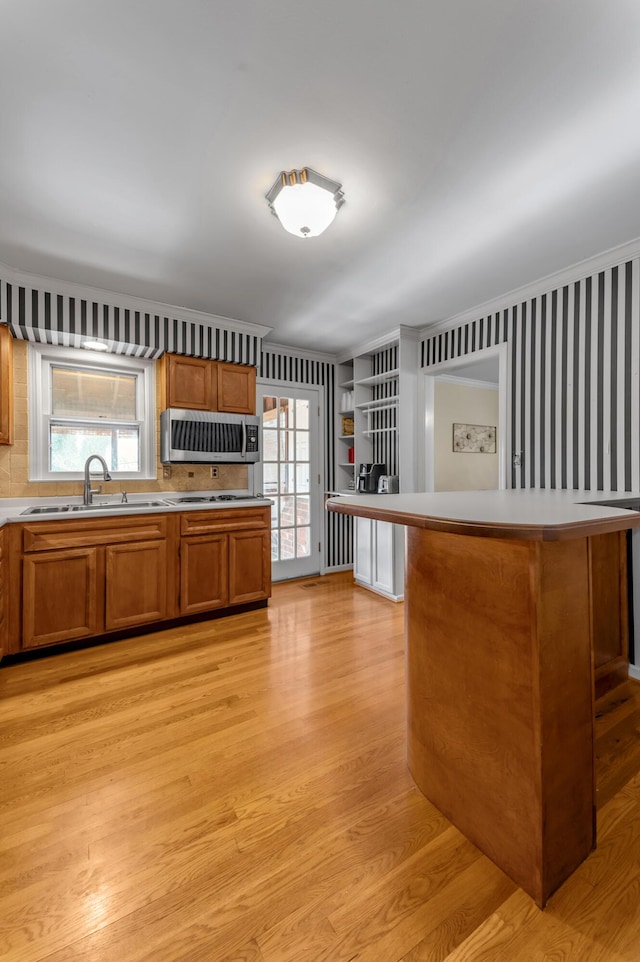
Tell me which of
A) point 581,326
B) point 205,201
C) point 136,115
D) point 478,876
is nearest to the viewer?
point 478,876

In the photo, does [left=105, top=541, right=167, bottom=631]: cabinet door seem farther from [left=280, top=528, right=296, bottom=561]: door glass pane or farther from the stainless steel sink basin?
[left=280, top=528, right=296, bottom=561]: door glass pane

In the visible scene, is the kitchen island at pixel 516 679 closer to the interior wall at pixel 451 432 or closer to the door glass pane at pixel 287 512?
the door glass pane at pixel 287 512

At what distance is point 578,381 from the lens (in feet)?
8.57

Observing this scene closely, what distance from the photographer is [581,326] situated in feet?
8.48

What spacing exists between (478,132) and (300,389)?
300 centimetres

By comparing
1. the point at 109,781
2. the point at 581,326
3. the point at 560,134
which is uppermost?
the point at 560,134

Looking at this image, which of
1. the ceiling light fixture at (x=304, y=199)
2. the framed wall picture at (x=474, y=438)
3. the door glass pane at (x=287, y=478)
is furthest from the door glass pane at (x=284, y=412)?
the framed wall picture at (x=474, y=438)

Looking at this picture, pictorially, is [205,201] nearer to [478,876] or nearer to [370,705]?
[370,705]

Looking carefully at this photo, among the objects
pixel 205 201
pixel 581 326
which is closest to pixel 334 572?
pixel 581 326

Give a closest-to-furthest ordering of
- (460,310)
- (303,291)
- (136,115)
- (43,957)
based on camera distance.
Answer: (43,957)
(136,115)
(303,291)
(460,310)

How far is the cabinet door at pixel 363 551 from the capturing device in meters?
3.98

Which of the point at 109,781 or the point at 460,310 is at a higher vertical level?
the point at 460,310

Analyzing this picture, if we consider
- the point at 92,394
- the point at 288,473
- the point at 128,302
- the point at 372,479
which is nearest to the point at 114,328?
the point at 128,302

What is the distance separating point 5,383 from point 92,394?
26.9 inches
